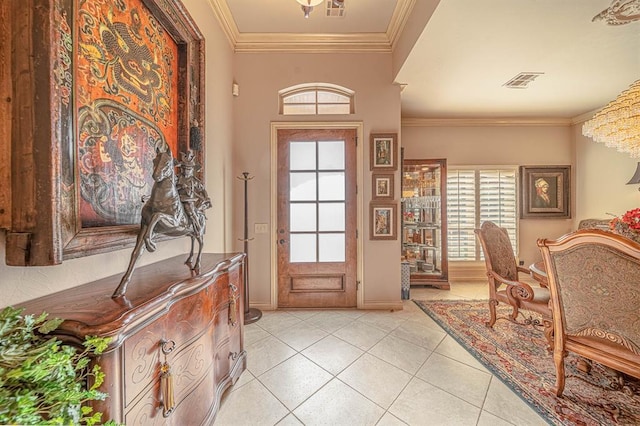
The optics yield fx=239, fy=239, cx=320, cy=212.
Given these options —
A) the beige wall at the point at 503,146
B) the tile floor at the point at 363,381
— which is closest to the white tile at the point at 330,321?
the tile floor at the point at 363,381

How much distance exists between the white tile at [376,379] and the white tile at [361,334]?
0.23 meters

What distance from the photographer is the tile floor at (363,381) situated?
152 centimetres

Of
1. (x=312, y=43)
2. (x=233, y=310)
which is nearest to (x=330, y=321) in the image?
(x=233, y=310)

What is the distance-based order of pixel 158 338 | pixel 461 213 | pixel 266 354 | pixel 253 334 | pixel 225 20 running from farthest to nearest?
pixel 461 213
pixel 225 20
pixel 253 334
pixel 266 354
pixel 158 338

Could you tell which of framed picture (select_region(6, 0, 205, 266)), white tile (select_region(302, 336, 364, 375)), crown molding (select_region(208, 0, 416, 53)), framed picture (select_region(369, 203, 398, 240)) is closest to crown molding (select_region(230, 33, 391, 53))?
crown molding (select_region(208, 0, 416, 53))

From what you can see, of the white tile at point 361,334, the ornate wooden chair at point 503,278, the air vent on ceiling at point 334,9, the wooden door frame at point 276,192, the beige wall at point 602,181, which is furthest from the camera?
the beige wall at point 602,181

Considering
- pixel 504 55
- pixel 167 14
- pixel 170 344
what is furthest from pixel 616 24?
pixel 170 344

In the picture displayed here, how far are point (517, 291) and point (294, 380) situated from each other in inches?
86.1

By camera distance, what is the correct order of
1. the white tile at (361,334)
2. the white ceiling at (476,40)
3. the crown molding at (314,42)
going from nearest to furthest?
the white ceiling at (476,40)
the white tile at (361,334)
the crown molding at (314,42)

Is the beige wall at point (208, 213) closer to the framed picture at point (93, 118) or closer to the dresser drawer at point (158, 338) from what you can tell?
the framed picture at point (93, 118)

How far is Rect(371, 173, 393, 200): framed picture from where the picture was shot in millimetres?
3119

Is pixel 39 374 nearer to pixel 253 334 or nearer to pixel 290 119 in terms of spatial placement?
pixel 253 334

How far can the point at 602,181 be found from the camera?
4.12 m

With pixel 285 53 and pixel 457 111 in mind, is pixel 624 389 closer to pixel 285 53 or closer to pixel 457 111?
pixel 457 111
